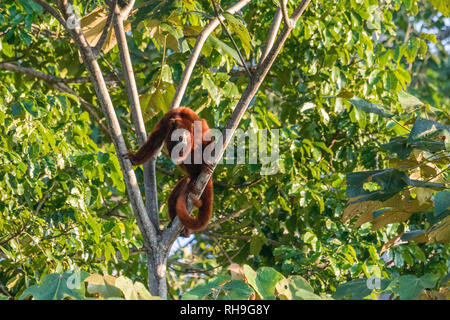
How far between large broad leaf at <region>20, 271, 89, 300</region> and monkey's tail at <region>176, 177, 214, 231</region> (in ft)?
3.96

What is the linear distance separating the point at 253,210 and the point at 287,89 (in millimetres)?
1255

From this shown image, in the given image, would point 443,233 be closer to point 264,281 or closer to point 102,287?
point 264,281

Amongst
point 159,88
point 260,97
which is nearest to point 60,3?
point 159,88

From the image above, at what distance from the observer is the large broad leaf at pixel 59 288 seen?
1662 mm

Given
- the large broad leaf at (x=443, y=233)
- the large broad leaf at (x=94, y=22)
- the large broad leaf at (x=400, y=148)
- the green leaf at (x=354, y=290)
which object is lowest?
the green leaf at (x=354, y=290)

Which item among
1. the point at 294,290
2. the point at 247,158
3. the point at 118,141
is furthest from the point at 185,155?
the point at 294,290

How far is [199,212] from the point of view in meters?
3.57

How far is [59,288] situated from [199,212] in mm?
1921

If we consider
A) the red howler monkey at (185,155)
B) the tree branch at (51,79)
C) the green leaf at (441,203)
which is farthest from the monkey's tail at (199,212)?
the tree branch at (51,79)

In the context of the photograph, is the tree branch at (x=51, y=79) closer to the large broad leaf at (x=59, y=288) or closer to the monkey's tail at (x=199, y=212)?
the monkey's tail at (x=199, y=212)

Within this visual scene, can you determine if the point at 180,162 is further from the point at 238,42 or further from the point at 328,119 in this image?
the point at 328,119

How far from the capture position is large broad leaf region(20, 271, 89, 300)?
65.4 inches

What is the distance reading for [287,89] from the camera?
552cm

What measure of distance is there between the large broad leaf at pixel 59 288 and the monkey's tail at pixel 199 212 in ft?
3.96
